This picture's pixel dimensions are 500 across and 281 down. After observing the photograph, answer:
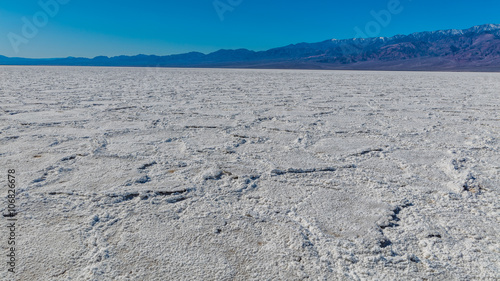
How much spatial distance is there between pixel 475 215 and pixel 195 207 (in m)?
0.95

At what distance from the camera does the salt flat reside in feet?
2.69

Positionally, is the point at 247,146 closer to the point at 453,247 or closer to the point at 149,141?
the point at 149,141

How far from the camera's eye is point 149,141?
2008mm

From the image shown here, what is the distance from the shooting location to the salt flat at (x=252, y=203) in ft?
2.69

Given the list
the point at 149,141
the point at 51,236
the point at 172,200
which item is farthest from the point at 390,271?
the point at 149,141

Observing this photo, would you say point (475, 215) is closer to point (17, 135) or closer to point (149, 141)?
point (149, 141)

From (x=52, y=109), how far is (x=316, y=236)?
3178 mm

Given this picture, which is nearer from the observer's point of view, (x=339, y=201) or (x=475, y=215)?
Result: (x=475, y=215)

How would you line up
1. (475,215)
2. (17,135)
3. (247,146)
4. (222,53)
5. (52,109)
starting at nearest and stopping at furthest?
1. (475,215)
2. (247,146)
3. (17,135)
4. (52,109)
5. (222,53)

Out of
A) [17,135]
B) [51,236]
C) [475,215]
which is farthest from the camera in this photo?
[17,135]

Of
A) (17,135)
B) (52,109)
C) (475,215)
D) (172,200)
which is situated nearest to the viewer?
(475,215)

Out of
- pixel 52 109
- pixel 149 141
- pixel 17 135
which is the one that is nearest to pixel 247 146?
pixel 149 141

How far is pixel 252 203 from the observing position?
1.17m

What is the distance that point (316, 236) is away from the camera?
95 centimetres
